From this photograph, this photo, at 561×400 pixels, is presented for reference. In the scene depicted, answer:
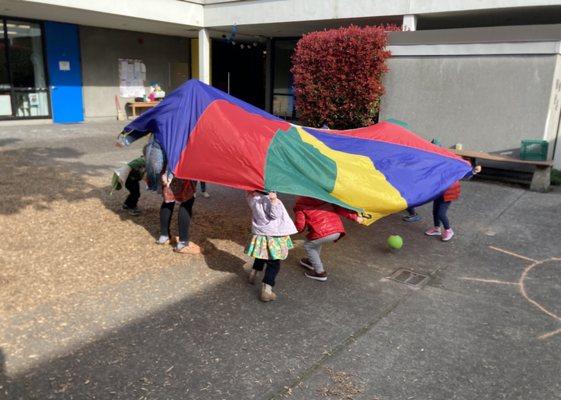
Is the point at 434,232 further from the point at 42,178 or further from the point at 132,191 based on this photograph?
the point at 42,178

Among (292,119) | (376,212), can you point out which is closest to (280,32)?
(292,119)

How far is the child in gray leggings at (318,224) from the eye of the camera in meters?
4.88

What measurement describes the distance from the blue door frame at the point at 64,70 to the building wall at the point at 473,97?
11.1 m

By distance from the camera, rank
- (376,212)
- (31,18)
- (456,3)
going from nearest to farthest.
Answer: (376,212) → (456,3) → (31,18)

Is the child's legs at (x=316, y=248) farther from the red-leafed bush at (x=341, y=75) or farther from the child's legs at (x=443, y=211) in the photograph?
the red-leafed bush at (x=341, y=75)

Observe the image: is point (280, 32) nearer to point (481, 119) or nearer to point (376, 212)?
point (481, 119)

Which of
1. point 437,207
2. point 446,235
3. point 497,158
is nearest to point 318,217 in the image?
point 437,207

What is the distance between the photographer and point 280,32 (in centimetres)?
1811

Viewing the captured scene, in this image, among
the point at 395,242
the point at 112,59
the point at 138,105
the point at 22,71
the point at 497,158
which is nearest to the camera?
the point at 395,242

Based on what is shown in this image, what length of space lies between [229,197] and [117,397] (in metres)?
5.32

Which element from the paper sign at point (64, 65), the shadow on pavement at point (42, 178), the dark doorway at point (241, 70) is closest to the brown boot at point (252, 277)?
the shadow on pavement at point (42, 178)

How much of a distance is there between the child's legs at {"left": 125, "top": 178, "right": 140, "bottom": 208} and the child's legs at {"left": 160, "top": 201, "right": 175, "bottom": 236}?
1.24 metres

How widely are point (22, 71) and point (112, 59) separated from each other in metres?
3.35

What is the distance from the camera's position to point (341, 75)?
38.5 feet
